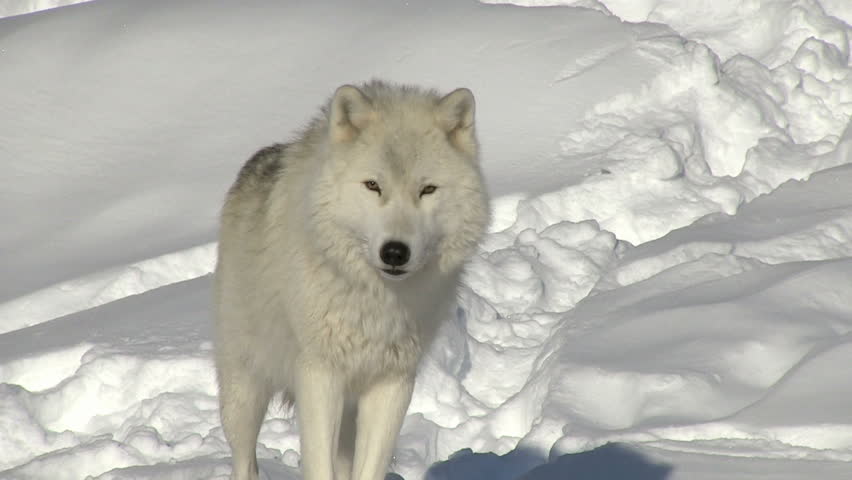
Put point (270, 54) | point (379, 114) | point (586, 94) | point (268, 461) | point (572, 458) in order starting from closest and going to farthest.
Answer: point (379, 114) < point (572, 458) < point (268, 461) < point (586, 94) < point (270, 54)

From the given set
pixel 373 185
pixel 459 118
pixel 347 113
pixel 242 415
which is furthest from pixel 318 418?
pixel 459 118

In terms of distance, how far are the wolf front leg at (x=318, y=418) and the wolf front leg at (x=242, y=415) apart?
0.71 meters

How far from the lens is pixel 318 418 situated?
15.0 feet

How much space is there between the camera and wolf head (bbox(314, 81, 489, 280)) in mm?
4180

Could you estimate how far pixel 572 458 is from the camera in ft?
18.1

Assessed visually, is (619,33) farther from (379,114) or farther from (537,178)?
(379,114)

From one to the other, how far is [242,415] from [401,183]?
64.3 inches

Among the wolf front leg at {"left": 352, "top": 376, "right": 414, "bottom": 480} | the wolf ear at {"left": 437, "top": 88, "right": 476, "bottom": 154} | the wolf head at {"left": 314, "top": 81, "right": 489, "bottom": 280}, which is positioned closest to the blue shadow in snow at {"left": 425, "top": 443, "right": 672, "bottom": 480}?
the wolf front leg at {"left": 352, "top": 376, "right": 414, "bottom": 480}

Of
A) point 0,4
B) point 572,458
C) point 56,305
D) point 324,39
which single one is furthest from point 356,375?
point 0,4

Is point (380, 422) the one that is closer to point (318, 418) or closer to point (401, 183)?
point (318, 418)

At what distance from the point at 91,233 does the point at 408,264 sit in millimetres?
5311

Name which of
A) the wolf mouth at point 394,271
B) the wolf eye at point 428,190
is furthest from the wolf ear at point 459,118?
the wolf mouth at point 394,271

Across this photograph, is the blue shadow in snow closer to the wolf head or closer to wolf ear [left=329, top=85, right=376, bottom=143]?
the wolf head

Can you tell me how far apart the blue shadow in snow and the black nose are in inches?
65.7
